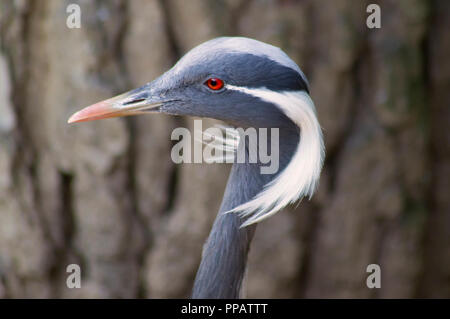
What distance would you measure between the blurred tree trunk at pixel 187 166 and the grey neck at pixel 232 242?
924 millimetres

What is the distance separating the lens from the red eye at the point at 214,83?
1.77 m

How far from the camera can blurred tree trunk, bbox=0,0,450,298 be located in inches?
106

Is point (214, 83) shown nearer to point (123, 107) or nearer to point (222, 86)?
point (222, 86)

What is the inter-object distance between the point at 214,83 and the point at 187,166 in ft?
3.57

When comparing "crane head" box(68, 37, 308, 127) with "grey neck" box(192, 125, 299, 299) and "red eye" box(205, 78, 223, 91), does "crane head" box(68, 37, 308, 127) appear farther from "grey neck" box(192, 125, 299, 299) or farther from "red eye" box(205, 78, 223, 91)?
"grey neck" box(192, 125, 299, 299)

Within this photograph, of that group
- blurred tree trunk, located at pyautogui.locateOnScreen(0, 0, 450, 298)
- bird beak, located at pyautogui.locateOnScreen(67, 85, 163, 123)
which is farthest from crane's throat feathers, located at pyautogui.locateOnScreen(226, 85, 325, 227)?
blurred tree trunk, located at pyautogui.locateOnScreen(0, 0, 450, 298)

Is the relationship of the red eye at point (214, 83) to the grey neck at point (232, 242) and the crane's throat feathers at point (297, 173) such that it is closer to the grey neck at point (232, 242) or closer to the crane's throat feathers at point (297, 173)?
the crane's throat feathers at point (297, 173)

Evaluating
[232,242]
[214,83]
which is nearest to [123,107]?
[214,83]

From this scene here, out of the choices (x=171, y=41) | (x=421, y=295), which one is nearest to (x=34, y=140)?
(x=171, y=41)

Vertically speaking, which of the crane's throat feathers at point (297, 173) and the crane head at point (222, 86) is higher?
the crane head at point (222, 86)

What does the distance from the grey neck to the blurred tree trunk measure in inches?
36.4

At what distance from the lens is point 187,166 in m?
2.83

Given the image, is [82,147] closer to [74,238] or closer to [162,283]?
[74,238]

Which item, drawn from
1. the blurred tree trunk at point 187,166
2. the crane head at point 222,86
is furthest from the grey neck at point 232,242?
the blurred tree trunk at point 187,166
